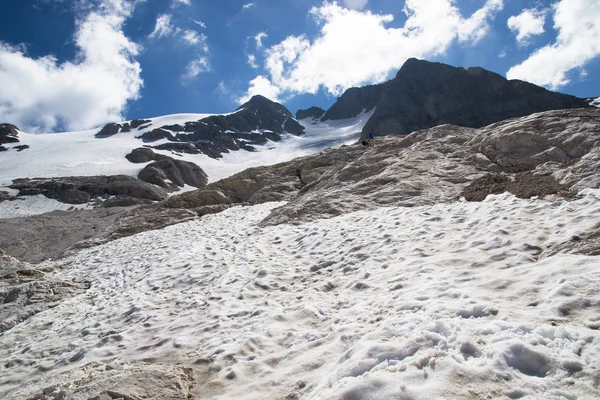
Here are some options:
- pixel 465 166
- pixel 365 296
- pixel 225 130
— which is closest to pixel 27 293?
pixel 365 296

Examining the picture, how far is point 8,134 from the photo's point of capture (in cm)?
11069

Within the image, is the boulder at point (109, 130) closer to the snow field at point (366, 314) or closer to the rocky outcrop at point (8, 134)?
the rocky outcrop at point (8, 134)

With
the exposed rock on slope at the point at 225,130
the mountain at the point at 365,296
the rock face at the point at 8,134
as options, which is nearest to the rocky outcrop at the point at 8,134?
the rock face at the point at 8,134

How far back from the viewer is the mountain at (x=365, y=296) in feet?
10.8

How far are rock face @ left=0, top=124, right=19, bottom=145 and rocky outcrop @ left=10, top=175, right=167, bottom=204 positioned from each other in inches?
2243

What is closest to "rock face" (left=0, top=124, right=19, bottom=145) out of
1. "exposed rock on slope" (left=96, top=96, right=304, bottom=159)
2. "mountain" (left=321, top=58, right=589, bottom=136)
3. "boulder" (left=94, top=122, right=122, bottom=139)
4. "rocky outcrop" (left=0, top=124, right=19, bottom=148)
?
"rocky outcrop" (left=0, top=124, right=19, bottom=148)

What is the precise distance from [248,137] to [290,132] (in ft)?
90.5

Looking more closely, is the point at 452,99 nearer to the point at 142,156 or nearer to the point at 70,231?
the point at 142,156

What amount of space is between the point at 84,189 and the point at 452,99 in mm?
103982

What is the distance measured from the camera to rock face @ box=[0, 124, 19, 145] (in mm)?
106812

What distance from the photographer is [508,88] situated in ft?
349

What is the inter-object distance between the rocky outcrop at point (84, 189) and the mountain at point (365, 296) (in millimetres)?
49783

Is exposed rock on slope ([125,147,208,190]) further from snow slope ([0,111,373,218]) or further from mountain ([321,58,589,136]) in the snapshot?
mountain ([321,58,589,136])

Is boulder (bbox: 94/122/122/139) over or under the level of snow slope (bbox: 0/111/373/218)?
over
